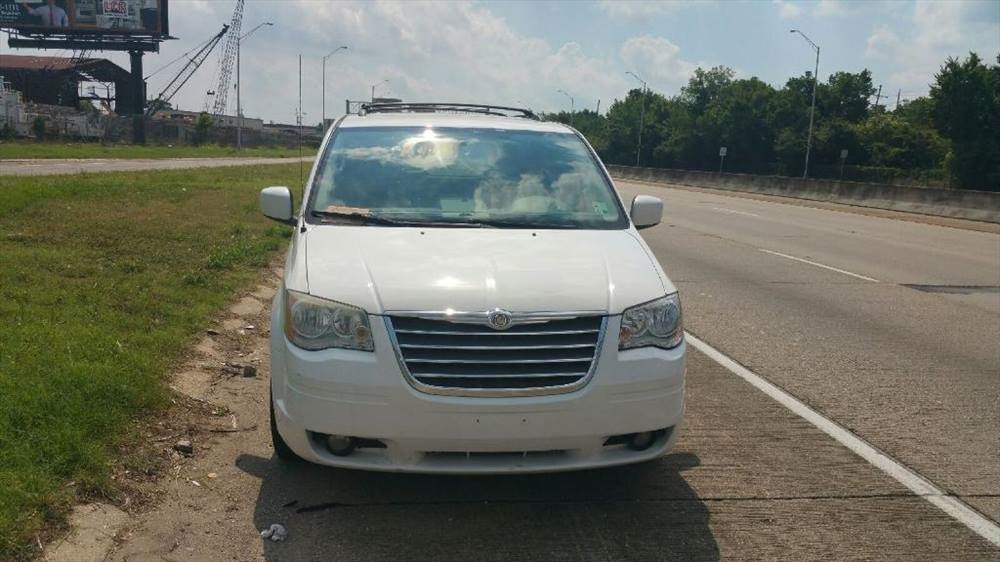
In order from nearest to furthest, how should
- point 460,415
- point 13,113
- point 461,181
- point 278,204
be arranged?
point 460,415
point 461,181
point 278,204
point 13,113

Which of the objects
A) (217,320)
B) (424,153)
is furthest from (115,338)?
(424,153)

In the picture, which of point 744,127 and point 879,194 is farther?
point 744,127

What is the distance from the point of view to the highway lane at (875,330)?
568 centimetres

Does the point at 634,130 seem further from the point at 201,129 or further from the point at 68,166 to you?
the point at 68,166

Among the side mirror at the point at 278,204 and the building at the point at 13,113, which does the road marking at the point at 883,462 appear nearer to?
the side mirror at the point at 278,204

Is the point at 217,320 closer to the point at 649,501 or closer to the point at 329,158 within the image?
the point at 329,158

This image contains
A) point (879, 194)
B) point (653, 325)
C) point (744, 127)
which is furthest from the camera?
point (744, 127)

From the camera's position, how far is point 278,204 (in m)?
5.66

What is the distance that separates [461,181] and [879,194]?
103 ft

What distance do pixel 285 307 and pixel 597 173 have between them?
7.87 feet

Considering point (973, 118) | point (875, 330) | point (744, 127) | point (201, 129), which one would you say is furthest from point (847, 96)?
point (875, 330)

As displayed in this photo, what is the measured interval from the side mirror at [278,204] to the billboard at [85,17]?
7805 cm

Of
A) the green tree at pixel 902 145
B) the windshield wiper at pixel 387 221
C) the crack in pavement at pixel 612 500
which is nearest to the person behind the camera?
the crack in pavement at pixel 612 500

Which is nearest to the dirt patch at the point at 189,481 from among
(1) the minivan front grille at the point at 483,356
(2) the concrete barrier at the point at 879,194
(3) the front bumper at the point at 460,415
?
(3) the front bumper at the point at 460,415
